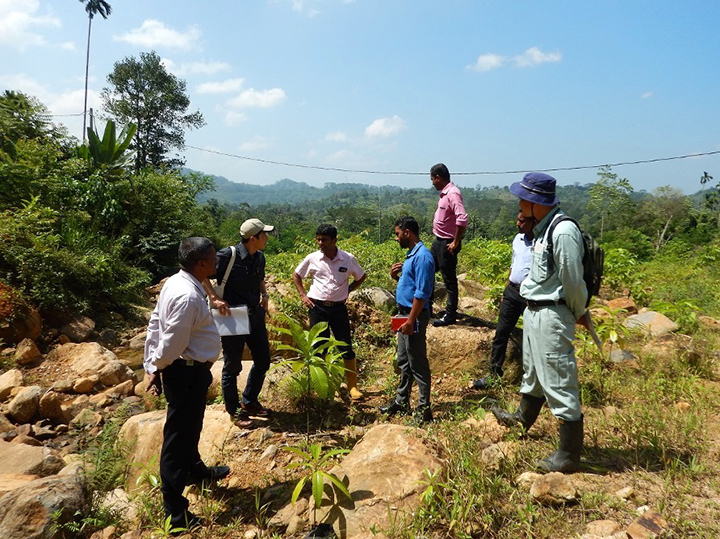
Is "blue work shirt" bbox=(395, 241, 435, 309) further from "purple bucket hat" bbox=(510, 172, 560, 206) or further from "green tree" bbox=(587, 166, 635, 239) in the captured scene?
"green tree" bbox=(587, 166, 635, 239)

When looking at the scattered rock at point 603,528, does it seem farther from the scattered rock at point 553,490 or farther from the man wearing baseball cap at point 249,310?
the man wearing baseball cap at point 249,310

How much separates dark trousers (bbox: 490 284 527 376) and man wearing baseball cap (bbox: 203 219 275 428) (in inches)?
87.6

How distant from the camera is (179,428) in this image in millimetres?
2711

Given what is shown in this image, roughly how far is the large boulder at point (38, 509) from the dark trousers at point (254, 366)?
4.20 ft

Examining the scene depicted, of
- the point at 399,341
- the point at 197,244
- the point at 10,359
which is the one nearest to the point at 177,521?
the point at 197,244

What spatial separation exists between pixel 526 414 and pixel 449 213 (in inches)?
85.8

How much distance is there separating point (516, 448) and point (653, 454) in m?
0.88

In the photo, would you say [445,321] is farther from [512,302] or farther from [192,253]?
[192,253]

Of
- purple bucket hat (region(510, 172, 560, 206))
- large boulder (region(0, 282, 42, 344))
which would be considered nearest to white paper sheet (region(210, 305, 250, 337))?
purple bucket hat (region(510, 172, 560, 206))

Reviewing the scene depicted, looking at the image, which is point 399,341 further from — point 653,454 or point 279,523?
point 653,454

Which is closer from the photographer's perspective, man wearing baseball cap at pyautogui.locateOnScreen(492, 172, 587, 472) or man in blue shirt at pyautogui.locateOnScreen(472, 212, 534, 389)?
man wearing baseball cap at pyautogui.locateOnScreen(492, 172, 587, 472)

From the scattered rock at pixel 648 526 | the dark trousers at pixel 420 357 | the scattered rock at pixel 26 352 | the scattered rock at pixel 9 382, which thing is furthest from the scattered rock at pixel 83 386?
the scattered rock at pixel 648 526

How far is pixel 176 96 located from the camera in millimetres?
25578

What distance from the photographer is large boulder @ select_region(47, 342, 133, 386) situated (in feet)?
20.3
